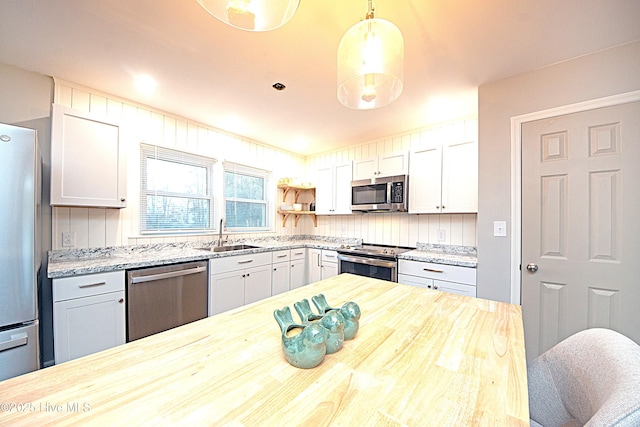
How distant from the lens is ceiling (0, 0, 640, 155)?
1378mm

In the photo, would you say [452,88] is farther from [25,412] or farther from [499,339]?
[25,412]

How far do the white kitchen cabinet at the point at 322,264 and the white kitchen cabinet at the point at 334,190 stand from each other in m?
0.63

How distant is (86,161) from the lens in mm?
2033

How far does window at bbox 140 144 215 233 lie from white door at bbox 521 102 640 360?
3298 millimetres

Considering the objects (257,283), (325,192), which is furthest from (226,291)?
(325,192)

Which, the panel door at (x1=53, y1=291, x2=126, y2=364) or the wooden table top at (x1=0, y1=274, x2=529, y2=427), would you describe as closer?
the wooden table top at (x1=0, y1=274, x2=529, y2=427)

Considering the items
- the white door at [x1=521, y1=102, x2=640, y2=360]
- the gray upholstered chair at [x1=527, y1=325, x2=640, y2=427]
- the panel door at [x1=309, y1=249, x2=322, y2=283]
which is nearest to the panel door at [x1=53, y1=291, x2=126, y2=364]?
the panel door at [x1=309, y1=249, x2=322, y2=283]

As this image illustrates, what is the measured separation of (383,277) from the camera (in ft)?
9.17

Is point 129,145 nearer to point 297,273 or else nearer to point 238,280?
point 238,280

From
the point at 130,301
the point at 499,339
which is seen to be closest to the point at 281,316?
the point at 499,339

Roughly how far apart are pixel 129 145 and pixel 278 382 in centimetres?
284

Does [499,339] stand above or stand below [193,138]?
below

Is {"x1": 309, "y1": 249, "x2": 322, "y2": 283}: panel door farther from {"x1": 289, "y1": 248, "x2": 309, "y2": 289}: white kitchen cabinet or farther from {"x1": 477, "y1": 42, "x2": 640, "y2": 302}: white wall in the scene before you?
{"x1": 477, "y1": 42, "x2": 640, "y2": 302}: white wall

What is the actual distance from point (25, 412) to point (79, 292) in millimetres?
1680
